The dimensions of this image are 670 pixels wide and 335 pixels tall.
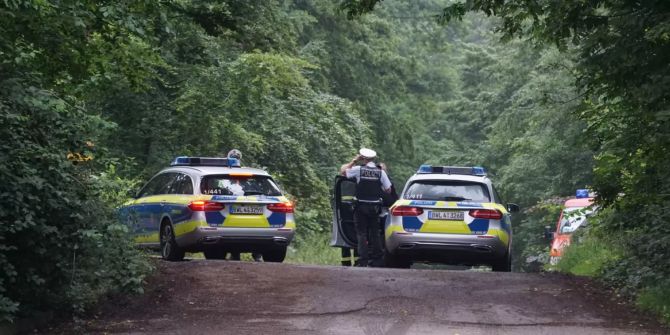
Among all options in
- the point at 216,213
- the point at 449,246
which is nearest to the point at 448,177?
the point at 449,246

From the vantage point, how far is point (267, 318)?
11562 mm

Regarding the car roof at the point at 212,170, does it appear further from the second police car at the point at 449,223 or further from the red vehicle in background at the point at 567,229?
the red vehicle in background at the point at 567,229

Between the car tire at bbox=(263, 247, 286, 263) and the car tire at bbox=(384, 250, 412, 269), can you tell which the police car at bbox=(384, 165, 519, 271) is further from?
the car tire at bbox=(263, 247, 286, 263)

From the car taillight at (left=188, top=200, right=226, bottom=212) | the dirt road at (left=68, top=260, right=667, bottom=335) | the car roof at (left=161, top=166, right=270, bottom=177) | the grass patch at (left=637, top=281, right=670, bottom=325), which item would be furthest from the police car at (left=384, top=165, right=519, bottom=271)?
the grass patch at (left=637, top=281, right=670, bottom=325)

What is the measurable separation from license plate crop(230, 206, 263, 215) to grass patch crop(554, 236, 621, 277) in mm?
4976

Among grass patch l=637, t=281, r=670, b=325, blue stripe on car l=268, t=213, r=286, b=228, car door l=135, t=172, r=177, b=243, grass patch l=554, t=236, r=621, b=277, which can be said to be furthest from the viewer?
car door l=135, t=172, r=177, b=243

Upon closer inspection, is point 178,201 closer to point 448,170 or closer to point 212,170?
point 212,170

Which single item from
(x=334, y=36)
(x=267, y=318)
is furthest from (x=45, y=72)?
(x=334, y=36)

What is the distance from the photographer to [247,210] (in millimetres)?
17875

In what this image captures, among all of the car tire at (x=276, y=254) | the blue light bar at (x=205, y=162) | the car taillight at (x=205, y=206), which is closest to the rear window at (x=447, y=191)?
the car tire at (x=276, y=254)

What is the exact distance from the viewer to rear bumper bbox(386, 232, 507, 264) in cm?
1745

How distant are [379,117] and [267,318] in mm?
34387

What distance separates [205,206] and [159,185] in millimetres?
1701

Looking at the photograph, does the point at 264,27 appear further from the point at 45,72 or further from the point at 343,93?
the point at 343,93
